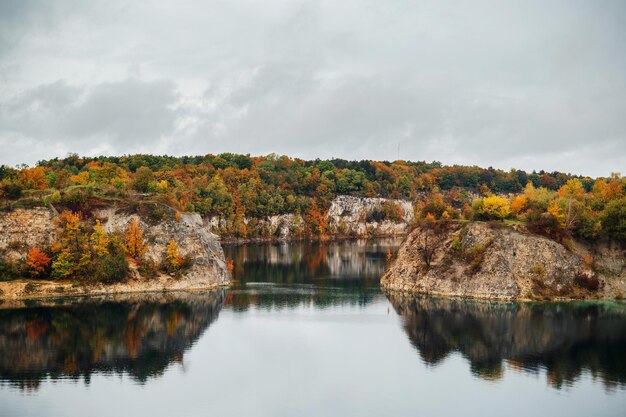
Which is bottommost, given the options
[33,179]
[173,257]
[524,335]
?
[524,335]

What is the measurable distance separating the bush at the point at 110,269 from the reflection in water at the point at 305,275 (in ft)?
52.1

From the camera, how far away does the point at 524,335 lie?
66.9 m

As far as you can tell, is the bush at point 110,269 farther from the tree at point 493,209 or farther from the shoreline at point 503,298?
the tree at point 493,209

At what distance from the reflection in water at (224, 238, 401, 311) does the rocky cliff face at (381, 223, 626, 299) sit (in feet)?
38.3

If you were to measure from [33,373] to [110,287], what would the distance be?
3353 cm

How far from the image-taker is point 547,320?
73375mm

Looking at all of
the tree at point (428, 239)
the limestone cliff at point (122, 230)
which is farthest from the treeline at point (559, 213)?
the limestone cliff at point (122, 230)

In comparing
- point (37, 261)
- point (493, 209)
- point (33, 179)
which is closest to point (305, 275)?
point (493, 209)

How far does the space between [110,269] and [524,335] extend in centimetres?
5514

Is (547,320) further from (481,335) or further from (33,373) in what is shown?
(33,373)

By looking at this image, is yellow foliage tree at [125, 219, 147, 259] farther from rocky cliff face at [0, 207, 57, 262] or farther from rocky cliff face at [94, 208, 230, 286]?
rocky cliff face at [0, 207, 57, 262]

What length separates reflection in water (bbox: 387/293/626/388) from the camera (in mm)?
56469

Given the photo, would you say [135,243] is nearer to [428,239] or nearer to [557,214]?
[428,239]

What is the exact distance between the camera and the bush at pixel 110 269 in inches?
3351
